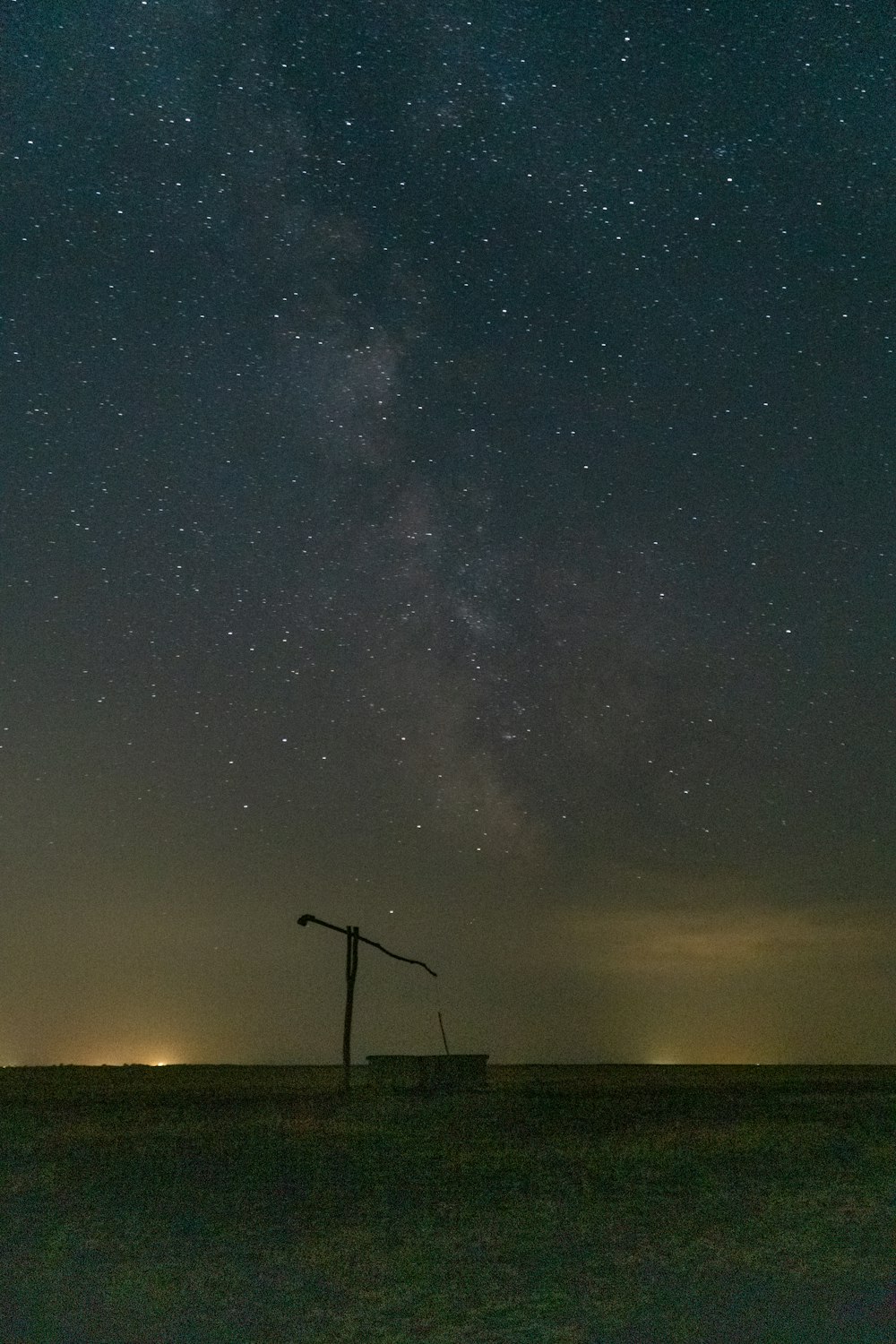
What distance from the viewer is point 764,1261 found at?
9477 millimetres

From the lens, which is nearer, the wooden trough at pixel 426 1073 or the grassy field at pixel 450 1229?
the grassy field at pixel 450 1229

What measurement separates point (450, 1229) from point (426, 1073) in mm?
19663

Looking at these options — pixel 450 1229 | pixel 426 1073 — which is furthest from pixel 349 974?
pixel 450 1229

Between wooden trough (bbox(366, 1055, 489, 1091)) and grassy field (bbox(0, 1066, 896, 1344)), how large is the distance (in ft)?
22.9

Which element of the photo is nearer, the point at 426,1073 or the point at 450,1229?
the point at 450,1229

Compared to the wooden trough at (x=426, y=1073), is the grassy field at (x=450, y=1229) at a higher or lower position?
lower

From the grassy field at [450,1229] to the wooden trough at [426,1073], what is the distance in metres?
6.99

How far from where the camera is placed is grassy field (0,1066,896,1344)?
305 inches

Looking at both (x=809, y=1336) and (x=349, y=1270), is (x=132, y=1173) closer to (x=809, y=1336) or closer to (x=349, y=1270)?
(x=349, y=1270)

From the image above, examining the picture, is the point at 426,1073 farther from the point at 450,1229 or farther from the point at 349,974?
the point at 450,1229

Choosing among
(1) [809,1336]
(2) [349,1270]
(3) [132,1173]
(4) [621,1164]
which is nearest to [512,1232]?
(2) [349,1270]

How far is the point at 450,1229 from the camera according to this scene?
1104 centimetres

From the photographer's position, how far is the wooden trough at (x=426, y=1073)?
3022 cm

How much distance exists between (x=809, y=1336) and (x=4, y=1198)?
8.69m
